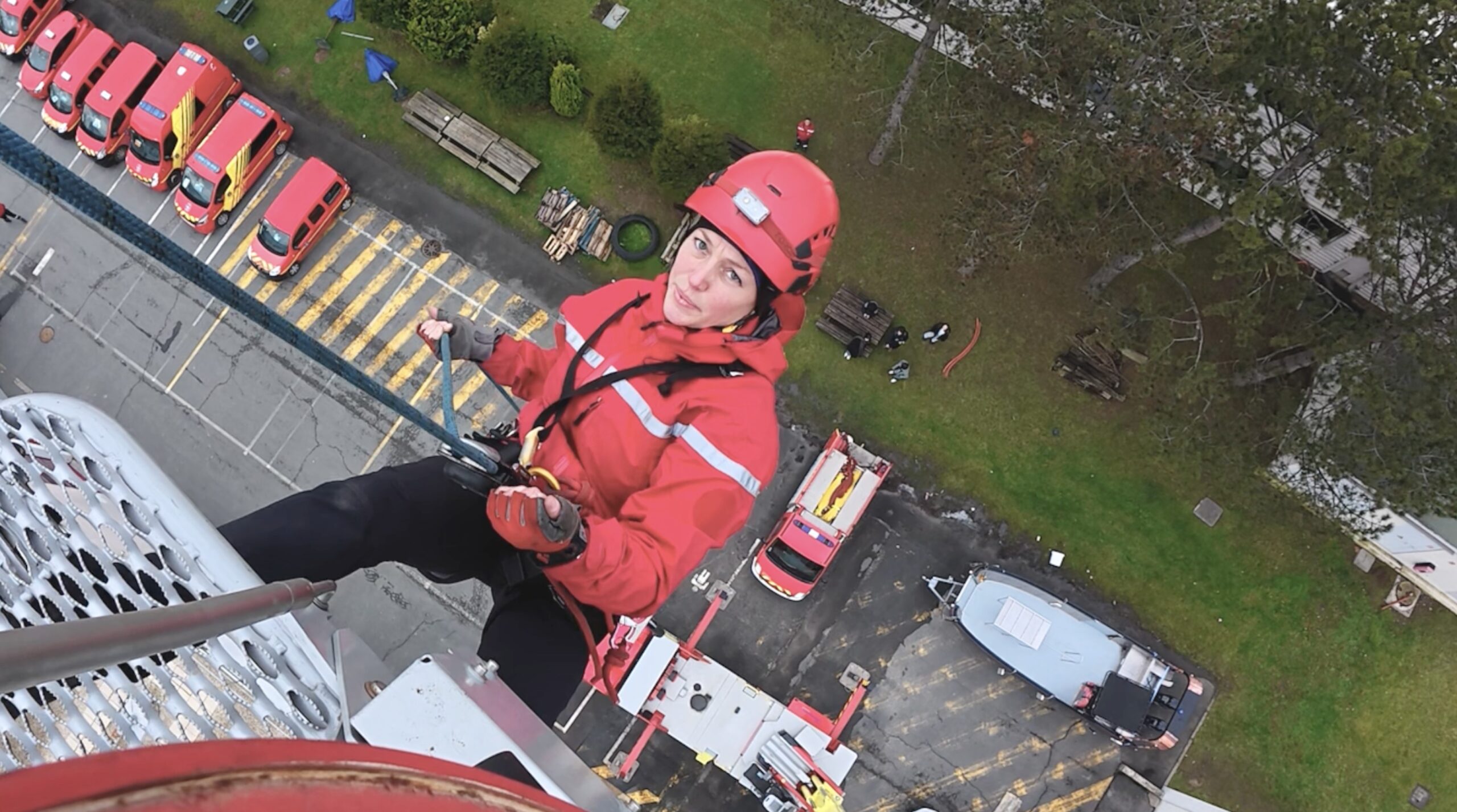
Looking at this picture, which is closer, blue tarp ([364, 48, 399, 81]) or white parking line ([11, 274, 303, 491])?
white parking line ([11, 274, 303, 491])

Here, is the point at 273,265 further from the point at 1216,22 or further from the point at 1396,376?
the point at 1396,376

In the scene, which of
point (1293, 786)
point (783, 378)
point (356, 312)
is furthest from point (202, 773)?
point (1293, 786)

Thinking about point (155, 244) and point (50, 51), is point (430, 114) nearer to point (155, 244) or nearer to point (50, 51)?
point (50, 51)

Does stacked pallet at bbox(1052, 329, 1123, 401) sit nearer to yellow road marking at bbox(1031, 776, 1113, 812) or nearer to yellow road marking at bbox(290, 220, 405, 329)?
yellow road marking at bbox(1031, 776, 1113, 812)

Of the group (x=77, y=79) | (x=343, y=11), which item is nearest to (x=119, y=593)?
(x=343, y=11)

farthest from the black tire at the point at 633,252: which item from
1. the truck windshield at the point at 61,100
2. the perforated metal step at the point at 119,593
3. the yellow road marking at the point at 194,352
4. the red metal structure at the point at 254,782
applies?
the red metal structure at the point at 254,782

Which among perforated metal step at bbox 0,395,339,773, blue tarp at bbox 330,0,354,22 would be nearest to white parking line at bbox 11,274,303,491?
blue tarp at bbox 330,0,354,22
